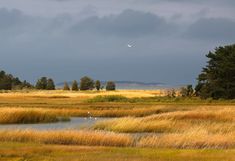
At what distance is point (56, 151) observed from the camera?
86.8ft

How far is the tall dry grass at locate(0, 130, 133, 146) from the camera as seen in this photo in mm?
30125

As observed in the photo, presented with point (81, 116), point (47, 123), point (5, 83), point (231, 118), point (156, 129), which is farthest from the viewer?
point (5, 83)

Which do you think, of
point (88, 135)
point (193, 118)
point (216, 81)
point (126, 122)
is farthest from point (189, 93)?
point (88, 135)

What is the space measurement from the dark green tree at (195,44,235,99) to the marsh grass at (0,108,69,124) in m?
42.8

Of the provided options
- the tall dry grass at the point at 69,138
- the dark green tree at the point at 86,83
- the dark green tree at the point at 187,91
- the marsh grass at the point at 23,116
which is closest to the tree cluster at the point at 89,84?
the dark green tree at the point at 86,83

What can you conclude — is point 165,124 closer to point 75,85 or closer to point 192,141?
point 192,141

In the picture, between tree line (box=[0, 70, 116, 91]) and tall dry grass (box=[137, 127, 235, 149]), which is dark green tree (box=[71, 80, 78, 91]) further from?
tall dry grass (box=[137, 127, 235, 149])

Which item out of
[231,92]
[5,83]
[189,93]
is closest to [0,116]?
[231,92]

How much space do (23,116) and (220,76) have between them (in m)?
48.2

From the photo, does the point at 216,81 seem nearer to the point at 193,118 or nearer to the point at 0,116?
the point at 193,118

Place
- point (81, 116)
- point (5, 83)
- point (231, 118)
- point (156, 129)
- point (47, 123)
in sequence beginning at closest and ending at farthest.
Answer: point (156, 129), point (231, 118), point (47, 123), point (81, 116), point (5, 83)

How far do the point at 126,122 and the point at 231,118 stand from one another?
9694mm

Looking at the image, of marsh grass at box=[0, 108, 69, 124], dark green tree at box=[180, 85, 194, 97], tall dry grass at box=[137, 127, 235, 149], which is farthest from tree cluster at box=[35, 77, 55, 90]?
tall dry grass at box=[137, 127, 235, 149]

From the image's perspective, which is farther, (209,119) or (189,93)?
(189,93)
